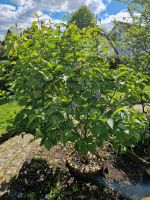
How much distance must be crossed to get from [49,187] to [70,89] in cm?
179

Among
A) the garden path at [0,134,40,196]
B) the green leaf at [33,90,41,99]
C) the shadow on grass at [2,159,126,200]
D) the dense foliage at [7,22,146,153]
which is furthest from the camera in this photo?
the garden path at [0,134,40,196]

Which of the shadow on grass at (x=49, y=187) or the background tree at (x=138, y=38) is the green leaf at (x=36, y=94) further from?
the background tree at (x=138, y=38)

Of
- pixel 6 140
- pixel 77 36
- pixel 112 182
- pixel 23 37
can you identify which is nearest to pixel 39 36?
pixel 23 37

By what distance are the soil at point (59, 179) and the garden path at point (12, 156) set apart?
0.19m

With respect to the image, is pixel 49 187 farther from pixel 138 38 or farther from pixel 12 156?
pixel 138 38

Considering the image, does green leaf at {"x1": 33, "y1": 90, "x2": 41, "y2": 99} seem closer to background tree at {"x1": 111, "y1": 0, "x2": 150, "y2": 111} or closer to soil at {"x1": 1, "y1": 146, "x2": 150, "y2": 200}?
soil at {"x1": 1, "y1": 146, "x2": 150, "y2": 200}

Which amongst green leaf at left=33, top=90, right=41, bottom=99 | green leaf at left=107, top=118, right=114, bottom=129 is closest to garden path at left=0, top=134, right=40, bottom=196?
green leaf at left=33, top=90, right=41, bottom=99

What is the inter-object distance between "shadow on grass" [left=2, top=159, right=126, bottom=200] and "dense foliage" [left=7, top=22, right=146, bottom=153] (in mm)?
894

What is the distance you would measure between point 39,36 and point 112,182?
264 cm

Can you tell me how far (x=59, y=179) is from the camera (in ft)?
16.7

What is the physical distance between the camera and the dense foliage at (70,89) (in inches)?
150

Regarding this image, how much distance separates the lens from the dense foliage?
3.80 meters

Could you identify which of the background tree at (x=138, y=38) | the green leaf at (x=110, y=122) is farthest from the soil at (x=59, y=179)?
the background tree at (x=138, y=38)

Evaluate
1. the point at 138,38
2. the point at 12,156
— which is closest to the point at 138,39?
the point at 138,38
